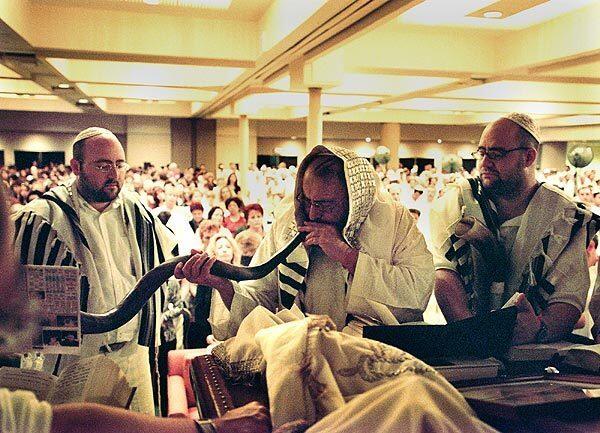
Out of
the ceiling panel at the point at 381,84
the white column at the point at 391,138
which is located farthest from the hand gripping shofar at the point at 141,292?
the white column at the point at 391,138

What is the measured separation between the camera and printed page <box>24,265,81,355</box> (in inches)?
55.4

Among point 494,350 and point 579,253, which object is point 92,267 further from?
point 579,253

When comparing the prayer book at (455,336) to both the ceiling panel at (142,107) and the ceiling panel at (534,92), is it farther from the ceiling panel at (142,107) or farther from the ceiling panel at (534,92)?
the ceiling panel at (142,107)

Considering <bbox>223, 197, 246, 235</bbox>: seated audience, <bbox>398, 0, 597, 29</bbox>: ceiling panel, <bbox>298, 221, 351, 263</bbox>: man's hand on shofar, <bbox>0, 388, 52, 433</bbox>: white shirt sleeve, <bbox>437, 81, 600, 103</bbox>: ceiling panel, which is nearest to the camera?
<bbox>0, 388, 52, 433</bbox>: white shirt sleeve

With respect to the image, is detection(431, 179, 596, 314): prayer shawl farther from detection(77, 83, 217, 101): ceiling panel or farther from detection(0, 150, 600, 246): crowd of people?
detection(77, 83, 217, 101): ceiling panel

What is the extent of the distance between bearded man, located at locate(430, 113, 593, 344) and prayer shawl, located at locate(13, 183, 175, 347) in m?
0.93

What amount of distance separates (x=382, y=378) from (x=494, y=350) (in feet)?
1.50

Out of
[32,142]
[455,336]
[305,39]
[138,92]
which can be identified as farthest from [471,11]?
[32,142]

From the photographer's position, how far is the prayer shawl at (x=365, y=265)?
1716 millimetres

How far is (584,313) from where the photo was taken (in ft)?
7.34

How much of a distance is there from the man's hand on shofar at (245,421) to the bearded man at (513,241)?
955 mm

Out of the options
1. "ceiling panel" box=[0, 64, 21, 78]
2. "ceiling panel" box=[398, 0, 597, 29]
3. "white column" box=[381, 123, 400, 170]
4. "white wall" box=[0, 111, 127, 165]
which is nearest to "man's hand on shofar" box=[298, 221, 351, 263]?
"ceiling panel" box=[398, 0, 597, 29]

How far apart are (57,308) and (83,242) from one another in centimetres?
57

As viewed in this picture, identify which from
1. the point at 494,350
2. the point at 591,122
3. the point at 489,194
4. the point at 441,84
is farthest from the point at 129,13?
the point at 591,122
